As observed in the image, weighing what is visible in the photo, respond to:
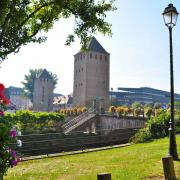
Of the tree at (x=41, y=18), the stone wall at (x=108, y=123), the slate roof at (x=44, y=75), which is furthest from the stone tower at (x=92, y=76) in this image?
the tree at (x=41, y=18)

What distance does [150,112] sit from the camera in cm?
3725

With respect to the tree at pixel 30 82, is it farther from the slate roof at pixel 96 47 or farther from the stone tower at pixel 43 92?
the slate roof at pixel 96 47

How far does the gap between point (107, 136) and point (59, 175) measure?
50.8 ft

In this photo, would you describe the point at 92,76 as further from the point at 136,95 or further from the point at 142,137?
the point at 136,95

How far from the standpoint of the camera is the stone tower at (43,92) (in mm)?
114000

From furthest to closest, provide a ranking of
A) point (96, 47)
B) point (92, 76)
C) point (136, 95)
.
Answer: point (136, 95)
point (92, 76)
point (96, 47)

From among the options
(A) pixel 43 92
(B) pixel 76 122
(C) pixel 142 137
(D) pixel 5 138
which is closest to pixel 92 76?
(A) pixel 43 92

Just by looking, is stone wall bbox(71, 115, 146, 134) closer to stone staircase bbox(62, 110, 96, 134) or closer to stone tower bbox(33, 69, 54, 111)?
stone staircase bbox(62, 110, 96, 134)

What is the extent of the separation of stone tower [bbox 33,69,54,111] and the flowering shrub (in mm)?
109300

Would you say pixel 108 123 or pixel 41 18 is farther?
pixel 108 123

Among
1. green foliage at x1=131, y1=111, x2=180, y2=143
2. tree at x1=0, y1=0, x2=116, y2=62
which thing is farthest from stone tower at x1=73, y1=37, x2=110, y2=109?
tree at x1=0, y1=0, x2=116, y2=62

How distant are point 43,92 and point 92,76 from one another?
27920 mm

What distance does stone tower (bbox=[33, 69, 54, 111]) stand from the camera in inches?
4488

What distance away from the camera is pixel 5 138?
459 cm
